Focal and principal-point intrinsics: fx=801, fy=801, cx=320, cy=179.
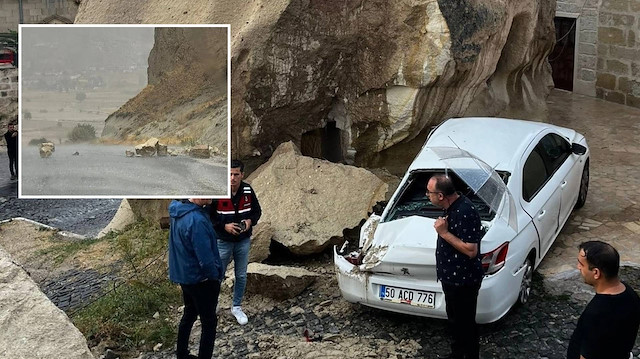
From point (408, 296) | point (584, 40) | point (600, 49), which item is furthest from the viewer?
point (584, 40)

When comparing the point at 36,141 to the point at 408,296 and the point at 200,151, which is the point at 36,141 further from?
the point at 408,296

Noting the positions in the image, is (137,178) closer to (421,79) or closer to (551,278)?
(551,278)

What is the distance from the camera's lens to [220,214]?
5965 millimetres

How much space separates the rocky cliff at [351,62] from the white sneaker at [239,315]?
8.65 feet

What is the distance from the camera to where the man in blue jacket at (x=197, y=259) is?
5.07 m

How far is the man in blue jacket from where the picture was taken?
5.07m

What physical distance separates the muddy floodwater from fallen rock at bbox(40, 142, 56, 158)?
0.02 m

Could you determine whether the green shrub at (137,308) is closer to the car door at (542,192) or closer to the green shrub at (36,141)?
the green shrub at (36,141)

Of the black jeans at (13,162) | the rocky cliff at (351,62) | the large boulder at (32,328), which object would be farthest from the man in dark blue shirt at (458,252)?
the black jeans at (13,162)

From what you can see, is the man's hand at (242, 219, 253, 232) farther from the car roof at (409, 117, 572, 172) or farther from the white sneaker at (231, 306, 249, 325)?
the car roof at (409, 117, 572, 172)

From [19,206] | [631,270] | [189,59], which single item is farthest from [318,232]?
[19,206]

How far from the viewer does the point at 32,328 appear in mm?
4379

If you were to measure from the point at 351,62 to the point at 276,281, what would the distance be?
10.7ft

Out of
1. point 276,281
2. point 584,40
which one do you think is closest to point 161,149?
point 276,281
